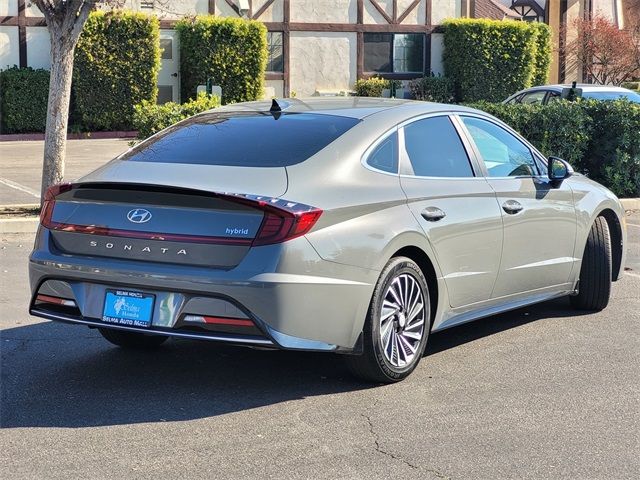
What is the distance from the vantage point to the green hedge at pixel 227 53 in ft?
86.7

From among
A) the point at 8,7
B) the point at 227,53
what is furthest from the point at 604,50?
the point at 8,7

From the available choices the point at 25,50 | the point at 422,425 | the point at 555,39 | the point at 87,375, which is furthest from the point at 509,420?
the point at 555,39

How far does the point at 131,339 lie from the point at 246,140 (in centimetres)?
150

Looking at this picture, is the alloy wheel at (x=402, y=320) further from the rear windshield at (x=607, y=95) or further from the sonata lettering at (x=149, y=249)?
the rear windshield at (x=607, y=95)

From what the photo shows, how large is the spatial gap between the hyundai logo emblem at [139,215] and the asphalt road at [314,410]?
37.2 inches

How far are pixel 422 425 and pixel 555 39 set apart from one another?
36826 mm

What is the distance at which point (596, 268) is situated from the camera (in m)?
7.79

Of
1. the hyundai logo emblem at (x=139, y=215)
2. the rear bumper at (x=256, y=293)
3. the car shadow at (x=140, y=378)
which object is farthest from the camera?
the hyundai logo emblem at (x=139, y=215)

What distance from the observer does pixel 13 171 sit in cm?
1758

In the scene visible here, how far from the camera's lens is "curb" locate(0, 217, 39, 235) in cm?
1133

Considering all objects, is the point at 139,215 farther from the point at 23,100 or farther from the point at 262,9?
the point at 262,9

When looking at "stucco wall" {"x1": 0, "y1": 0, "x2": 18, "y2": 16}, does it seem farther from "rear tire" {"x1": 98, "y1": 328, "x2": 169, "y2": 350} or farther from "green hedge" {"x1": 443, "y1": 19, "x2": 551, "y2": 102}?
"rear tire" {"x1": 98, "y1": 328, "x2": 169, "y2": 350}

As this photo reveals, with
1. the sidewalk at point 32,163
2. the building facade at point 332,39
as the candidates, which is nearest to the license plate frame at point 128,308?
the sidewalk at point 32,163

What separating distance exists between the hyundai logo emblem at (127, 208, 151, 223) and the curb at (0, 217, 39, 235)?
6.34m
